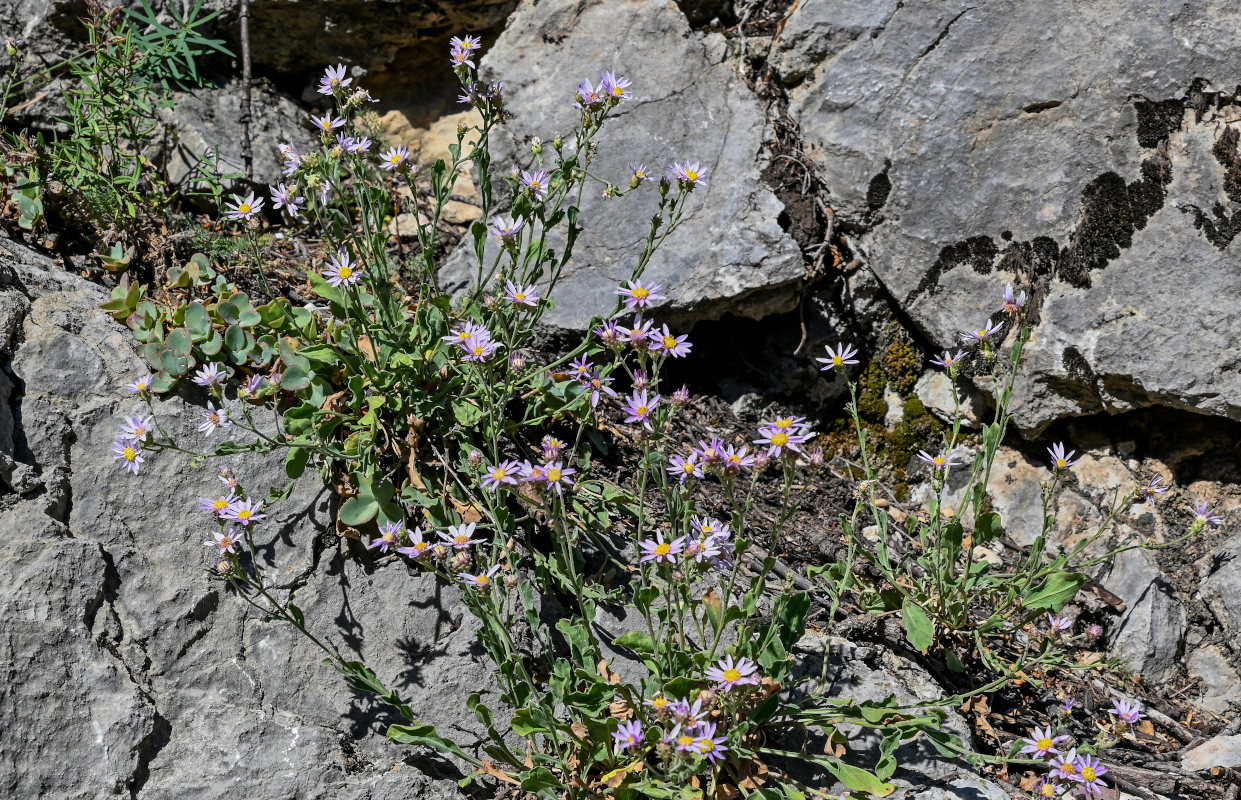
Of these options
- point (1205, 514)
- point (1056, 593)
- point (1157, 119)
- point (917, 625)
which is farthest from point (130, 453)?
point (1157, 119)

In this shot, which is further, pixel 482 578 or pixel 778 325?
pixel 778 325

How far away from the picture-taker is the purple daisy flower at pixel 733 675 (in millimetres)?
2387

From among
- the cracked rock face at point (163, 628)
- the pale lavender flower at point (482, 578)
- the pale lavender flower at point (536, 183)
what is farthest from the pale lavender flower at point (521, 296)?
the cracked rock face at point (163, 628)

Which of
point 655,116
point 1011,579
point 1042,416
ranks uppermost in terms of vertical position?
point 655,116

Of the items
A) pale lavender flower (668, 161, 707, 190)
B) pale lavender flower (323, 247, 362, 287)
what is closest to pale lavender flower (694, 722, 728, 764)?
pale lavender flower (668, 161, 707, 190)

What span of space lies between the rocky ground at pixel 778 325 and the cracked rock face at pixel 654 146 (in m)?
0.02

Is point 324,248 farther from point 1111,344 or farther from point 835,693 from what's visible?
point 1111,344

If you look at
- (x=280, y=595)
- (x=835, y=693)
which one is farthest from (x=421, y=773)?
(x=835, y=693)

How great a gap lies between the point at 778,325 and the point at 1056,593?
5.71ft

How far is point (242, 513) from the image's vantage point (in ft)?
8.84

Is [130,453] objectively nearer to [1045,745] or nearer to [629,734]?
[629,734]

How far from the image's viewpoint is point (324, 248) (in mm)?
4406

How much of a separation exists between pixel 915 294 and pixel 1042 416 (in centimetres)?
74

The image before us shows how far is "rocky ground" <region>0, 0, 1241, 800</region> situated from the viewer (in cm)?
284
